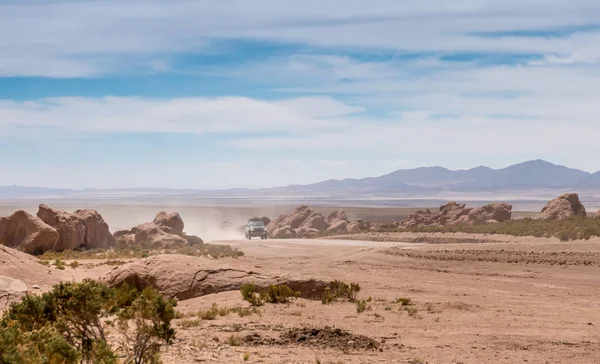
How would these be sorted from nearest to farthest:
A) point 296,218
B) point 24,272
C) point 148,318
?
point 148,318 → point 24,272 → point 296,218

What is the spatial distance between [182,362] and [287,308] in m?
6.86

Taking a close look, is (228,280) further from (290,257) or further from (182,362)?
(290,257)

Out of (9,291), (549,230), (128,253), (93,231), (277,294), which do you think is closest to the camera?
(9,291)

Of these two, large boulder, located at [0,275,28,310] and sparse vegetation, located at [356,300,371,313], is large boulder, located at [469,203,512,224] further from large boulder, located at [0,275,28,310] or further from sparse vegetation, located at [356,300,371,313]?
large boulder, located at [0,275,28,310]

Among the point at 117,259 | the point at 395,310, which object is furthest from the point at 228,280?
the point at 117,259

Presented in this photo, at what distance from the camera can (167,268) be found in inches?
787

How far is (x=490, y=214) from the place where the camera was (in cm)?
6512

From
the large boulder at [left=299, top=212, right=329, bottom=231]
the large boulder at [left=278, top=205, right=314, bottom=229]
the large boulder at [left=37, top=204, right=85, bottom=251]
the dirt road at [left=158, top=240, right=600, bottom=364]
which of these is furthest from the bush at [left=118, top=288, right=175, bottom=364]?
the large boulder at [left=278, top=205, right=314, bottom=229]

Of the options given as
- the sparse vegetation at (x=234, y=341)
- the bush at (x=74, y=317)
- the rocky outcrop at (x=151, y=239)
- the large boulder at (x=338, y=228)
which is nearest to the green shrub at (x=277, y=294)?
the sparse vegetation at (x=234, y=341)

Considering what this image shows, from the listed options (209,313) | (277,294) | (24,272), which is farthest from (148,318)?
(24,272)

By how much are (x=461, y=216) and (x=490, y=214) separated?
3.70 m

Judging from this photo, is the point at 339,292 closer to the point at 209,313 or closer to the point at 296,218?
the point at 209,313

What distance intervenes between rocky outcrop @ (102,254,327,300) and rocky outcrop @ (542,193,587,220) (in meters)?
46.9

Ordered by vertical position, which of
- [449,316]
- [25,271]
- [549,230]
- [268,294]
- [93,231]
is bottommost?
[449,316]
